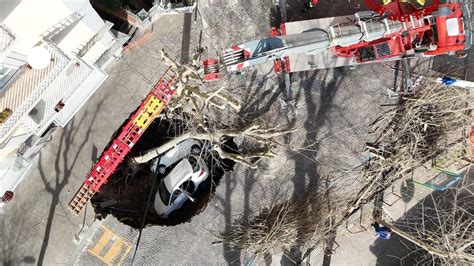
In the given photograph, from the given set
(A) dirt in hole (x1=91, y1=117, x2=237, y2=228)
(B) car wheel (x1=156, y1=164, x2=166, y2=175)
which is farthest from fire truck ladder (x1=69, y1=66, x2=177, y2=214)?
(B) car wheel (x1=156, y1=164, x2=166, y2=175)

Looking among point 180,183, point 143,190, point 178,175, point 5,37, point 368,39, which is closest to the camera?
point 5,37

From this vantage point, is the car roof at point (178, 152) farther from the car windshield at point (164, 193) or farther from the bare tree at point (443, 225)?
the bare tree at point (443, 225)

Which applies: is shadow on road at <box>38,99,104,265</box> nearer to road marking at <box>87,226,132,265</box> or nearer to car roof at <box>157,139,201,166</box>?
road marking at <box>87,226,132,265</box>

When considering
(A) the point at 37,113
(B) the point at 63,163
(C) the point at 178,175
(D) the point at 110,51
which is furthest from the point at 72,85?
(C) the point at 178,175

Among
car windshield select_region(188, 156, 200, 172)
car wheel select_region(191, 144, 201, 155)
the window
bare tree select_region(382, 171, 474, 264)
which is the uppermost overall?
the window

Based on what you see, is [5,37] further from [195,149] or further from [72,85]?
[195,149]

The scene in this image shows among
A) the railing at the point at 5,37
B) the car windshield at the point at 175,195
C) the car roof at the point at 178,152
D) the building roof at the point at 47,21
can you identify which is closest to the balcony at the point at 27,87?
the building roof at the point at 47,21

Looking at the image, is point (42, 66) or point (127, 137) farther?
point (127, 137)
